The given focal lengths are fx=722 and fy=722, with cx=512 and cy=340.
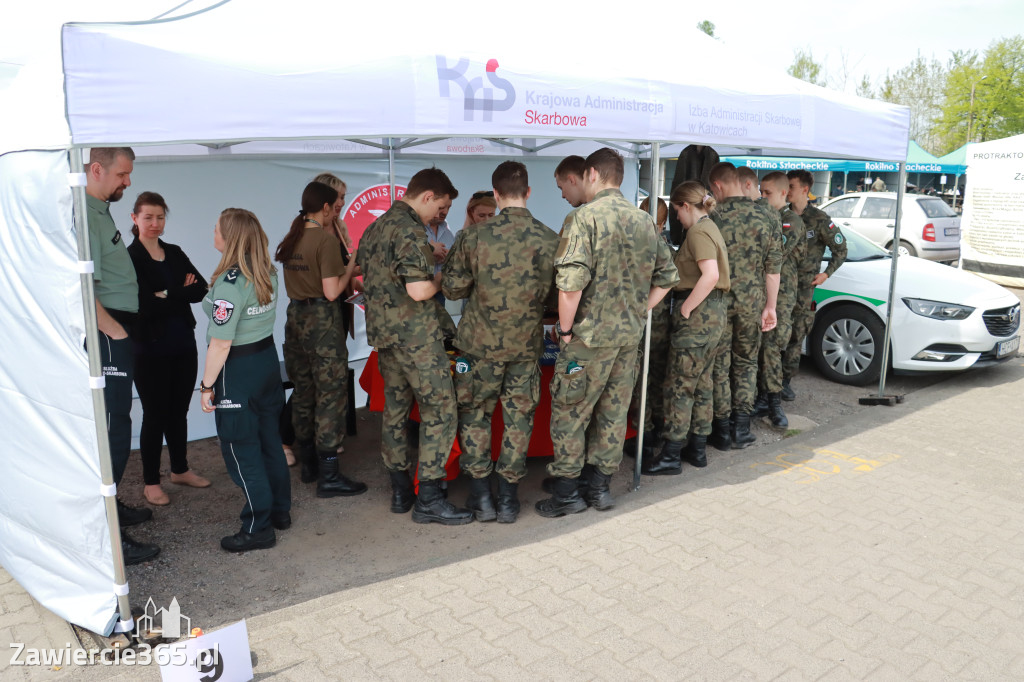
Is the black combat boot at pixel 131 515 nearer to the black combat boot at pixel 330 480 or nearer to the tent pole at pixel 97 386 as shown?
the black combat boot at pixel 330 480

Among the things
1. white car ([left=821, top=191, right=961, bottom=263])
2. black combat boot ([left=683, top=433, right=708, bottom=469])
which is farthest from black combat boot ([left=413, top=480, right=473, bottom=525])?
white car ([left=821, top=191, right=961, bottom=263])

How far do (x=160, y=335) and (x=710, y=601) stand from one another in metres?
3.11

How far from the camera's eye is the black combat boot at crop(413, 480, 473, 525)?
397 cm

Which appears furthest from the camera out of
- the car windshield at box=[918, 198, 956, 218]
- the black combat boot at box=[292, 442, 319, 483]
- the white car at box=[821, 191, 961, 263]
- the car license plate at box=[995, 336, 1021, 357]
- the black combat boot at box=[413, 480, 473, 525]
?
the car windshield at box=[918, 198, 956, 218]

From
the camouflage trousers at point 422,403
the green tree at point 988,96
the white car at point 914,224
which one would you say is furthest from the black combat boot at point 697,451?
the green tree at point 988,96

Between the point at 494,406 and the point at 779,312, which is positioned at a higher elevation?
the point at 779,312

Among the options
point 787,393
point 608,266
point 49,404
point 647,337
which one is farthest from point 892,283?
point 49,404

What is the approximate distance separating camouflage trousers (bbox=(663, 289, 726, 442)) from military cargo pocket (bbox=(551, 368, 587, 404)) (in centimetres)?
103

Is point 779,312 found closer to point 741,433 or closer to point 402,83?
point 741,433

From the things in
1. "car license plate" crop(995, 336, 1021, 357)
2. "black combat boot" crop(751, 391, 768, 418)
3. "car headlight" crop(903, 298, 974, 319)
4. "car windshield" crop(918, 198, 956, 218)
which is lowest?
"black combat boot" crop(751, 391, 768, 418)

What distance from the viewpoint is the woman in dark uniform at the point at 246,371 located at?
330cm

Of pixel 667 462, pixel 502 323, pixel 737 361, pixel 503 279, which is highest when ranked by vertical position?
pixel 503 279

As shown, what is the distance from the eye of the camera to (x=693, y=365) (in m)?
4.61

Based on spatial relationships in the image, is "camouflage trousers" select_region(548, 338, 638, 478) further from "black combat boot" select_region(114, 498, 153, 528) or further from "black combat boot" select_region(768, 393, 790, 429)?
"black combat boot" select_region(114, 498, 153, 528)
